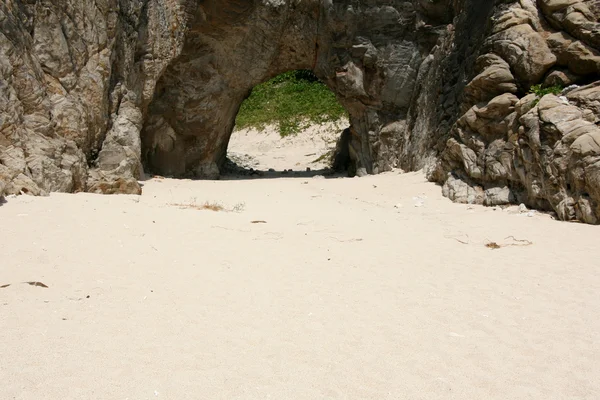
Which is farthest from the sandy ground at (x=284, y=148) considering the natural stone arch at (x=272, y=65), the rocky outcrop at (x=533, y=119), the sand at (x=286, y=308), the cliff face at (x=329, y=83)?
the sand at (x=286, y=308)

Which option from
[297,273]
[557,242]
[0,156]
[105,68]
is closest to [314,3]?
[105,68]

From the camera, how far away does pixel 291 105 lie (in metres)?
24.7

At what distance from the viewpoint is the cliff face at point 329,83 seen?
301 inches

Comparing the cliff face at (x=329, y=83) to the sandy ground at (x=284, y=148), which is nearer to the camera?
the cliff face at (x=329, y=83)

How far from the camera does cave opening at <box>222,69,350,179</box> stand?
733 inches

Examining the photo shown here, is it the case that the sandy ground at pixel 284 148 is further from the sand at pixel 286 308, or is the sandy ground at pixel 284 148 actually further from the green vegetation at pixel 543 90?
the sand at pixel 286 308

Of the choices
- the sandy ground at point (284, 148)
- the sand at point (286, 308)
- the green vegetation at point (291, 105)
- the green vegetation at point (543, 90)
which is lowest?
the sand at point (286, 308)

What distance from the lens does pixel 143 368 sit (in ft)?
8.11

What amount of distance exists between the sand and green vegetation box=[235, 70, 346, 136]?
17.3m

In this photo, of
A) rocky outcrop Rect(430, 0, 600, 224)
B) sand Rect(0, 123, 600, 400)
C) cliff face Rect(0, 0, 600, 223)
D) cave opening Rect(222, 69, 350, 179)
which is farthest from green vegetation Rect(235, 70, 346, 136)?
sand Rect(0, 123, 600, 400)

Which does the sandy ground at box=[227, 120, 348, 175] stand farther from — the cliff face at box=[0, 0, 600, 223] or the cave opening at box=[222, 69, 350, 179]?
the cliff face at box=[0, 0, 600, 223]

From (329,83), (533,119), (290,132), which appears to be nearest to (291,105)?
(290,132)

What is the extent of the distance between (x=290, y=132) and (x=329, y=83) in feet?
24.8

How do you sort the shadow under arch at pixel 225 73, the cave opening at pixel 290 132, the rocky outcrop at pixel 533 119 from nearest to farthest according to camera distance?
the rocky outcrop at pixel 533 119
the shadow under arch at pixel 225 73
the cave opening at pixel 290 132
